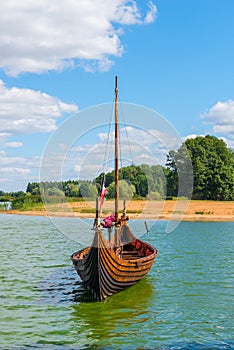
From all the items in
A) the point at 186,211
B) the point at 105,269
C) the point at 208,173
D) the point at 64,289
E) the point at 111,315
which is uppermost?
the point at 208,173

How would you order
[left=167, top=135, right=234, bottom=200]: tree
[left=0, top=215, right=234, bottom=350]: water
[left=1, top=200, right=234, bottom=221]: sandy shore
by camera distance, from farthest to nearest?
[left=167, top=135, right=234, bottom=200]: tree < [left=1, top=200, right=234, bottom=221]: sandy shore < [left=0, top=215, right=234, bottom=350]: water

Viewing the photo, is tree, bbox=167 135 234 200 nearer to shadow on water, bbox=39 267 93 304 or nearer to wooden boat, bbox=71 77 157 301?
shadow on water, bbox=39 267 93 304

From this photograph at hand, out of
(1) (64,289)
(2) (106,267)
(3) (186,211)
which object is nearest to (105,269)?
(2) (106,267)

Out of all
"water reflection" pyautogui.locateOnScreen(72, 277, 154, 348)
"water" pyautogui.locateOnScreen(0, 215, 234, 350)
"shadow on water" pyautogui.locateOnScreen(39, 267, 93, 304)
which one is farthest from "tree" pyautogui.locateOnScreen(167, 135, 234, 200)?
"water reflection" pyautogui.locateOnScreen(72, 277, 154, 348)

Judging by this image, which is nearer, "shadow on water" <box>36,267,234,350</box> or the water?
"shadow on water" <box>36,267,234,350</box>

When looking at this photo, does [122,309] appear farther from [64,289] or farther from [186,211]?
[186,211]

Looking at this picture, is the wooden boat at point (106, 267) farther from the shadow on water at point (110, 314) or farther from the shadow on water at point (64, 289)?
the shadow on water at point (64, 289)

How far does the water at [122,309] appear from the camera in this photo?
46.1ft

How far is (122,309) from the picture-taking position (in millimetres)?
17125

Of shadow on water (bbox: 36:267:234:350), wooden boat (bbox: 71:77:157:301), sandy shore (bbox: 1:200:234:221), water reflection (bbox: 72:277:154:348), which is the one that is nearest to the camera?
shadow on water (bbox: 36:267:234:350)

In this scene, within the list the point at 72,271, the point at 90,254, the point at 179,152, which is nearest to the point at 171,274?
the point at 72,271

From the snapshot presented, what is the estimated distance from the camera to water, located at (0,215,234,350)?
1405 centimetres

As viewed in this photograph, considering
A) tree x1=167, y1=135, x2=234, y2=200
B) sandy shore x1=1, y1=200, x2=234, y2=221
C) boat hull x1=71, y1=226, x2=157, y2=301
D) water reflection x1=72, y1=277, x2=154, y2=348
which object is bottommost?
water reflection x1=72, y1=277, x2=154, y2=348

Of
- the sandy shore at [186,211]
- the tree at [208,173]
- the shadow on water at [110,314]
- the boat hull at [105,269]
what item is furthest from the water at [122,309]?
the tree at [208,173]
